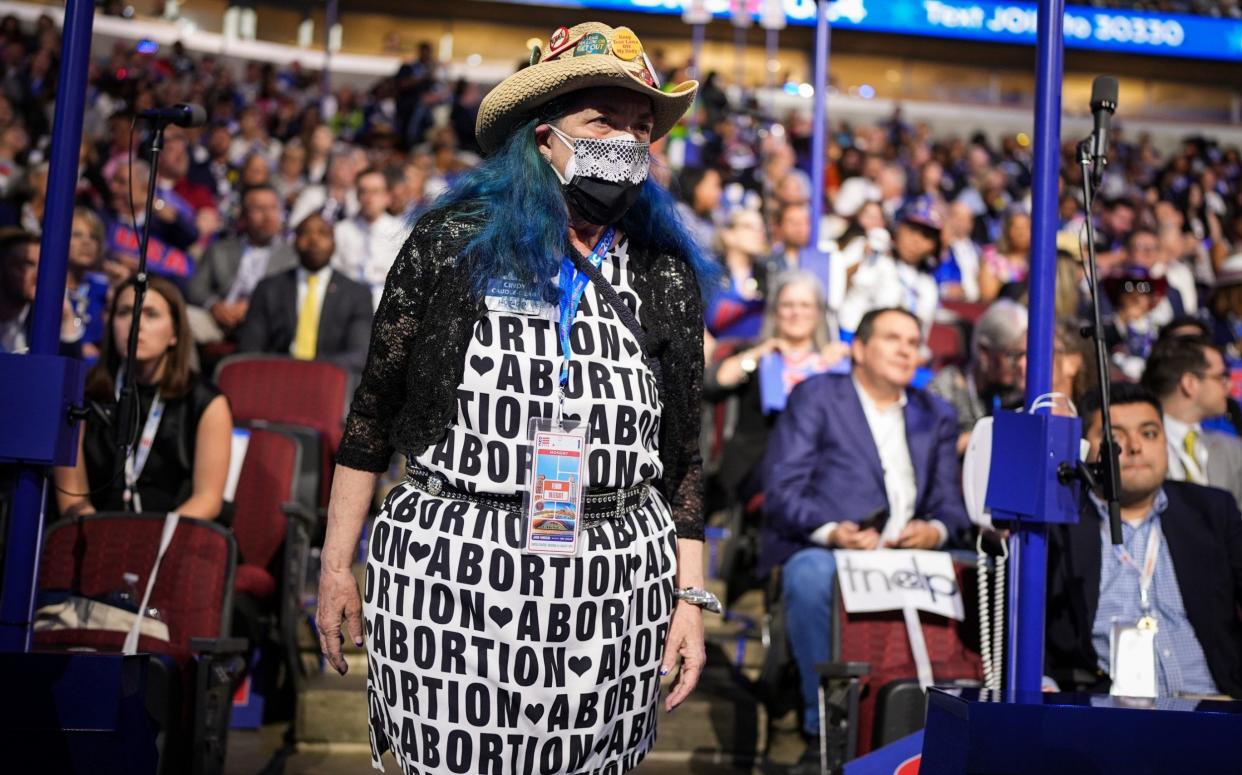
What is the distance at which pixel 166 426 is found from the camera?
4324 millimetres

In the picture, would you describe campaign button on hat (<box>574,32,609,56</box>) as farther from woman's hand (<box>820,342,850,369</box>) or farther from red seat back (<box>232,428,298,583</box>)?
woman's hand (<box>820,342,850,369</box>)

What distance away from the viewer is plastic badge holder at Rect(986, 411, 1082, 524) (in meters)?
2.54

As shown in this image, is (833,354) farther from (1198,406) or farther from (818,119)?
(1198,406)

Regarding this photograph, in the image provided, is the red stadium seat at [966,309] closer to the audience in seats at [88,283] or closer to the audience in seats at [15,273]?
the audience in seats at [88,283]

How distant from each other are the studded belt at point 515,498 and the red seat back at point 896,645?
1883 mm

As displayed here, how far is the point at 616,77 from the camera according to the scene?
83.5 inches

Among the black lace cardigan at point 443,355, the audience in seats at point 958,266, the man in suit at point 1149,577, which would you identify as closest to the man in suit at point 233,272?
the audience in seats at point 958,266

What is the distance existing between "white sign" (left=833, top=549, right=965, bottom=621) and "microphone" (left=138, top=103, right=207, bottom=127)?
2235mm

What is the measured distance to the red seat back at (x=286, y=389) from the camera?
550 centimetres

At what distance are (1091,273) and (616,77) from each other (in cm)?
109

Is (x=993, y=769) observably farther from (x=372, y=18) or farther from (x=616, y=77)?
(x=372, y=18)

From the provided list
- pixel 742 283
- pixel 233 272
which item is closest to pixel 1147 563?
pixel 742 283

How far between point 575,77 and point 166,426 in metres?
2.71

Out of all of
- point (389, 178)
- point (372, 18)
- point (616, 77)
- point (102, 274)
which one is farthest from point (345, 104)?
point (616, 77)
